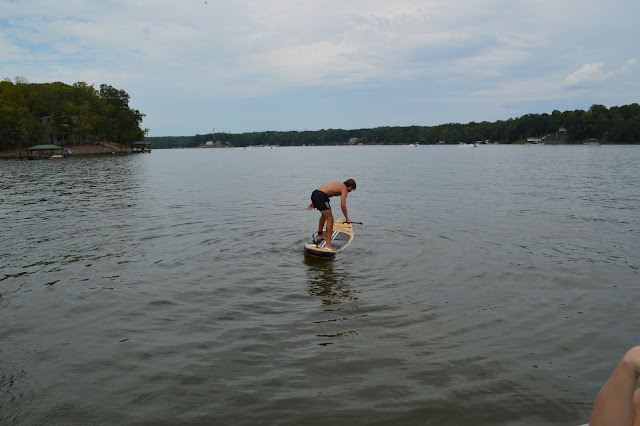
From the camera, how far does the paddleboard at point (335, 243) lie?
1245 centimetres

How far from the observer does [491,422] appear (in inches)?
200

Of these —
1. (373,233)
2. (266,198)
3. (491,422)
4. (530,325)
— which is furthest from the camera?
(266,198)

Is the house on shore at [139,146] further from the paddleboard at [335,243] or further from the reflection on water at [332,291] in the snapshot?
the reflection on water at [332,291]

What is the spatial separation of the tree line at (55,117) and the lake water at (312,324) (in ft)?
361

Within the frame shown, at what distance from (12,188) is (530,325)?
4093cm

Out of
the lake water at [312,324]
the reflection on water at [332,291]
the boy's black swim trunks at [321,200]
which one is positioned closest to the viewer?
the lake water at [312,324]

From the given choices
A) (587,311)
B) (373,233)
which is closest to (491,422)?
(587,311)

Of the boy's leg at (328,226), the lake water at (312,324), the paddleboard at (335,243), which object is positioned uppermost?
the boy's leg at (328,226)

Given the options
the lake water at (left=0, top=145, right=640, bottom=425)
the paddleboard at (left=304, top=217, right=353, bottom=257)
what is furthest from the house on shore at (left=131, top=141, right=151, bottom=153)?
the paddleboard at (left=304, top=217, right=353, bottom=257)

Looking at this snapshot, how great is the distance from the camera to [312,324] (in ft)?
26.1

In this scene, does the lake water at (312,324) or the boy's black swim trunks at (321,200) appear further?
the boy's black swim trunks at (321,200)

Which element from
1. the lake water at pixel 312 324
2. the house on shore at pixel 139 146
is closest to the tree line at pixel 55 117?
the house on shore at pixel 139 146

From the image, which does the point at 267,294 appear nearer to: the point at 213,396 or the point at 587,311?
the point at 213,396

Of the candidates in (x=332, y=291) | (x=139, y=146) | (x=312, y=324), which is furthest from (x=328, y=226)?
(x=139, y=146)
